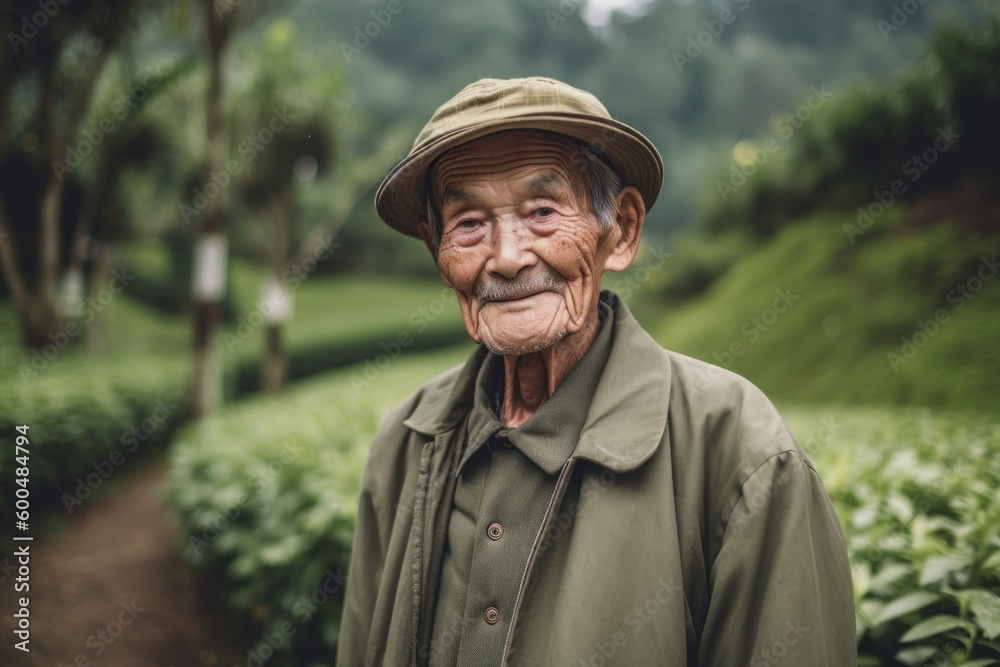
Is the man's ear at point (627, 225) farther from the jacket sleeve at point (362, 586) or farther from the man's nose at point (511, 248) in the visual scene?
the jacket sleeve at point (362, 586)

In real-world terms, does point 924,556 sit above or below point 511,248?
below

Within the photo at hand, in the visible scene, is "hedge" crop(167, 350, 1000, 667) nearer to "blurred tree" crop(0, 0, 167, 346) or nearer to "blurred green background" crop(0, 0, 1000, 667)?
"blurred green background" crop(0, 0, 1000, 667)

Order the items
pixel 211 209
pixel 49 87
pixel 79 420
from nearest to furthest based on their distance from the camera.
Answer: pixel 79 420
pixel 211 209
pixel 49 87

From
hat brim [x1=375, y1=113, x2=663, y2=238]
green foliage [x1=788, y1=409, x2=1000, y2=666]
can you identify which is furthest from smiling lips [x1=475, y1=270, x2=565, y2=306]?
green foliage [x1=788, y1=409, x2=1000, y2=666]

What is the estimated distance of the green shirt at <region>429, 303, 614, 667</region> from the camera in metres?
1.39

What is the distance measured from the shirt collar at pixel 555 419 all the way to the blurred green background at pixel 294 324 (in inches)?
36.7

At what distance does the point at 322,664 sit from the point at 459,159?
7.89 ft

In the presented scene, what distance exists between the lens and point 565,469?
1321mm

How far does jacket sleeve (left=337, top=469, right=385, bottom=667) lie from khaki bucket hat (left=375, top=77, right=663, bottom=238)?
0.89 metres

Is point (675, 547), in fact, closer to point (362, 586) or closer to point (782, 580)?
point (782, 580)

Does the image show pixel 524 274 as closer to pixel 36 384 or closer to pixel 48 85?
pixel 36 384

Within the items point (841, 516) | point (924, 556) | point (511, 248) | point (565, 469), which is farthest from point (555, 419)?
point (841, 516)

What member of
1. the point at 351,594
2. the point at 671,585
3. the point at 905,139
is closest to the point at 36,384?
the point at 351,594

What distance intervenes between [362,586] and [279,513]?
1555 mm
